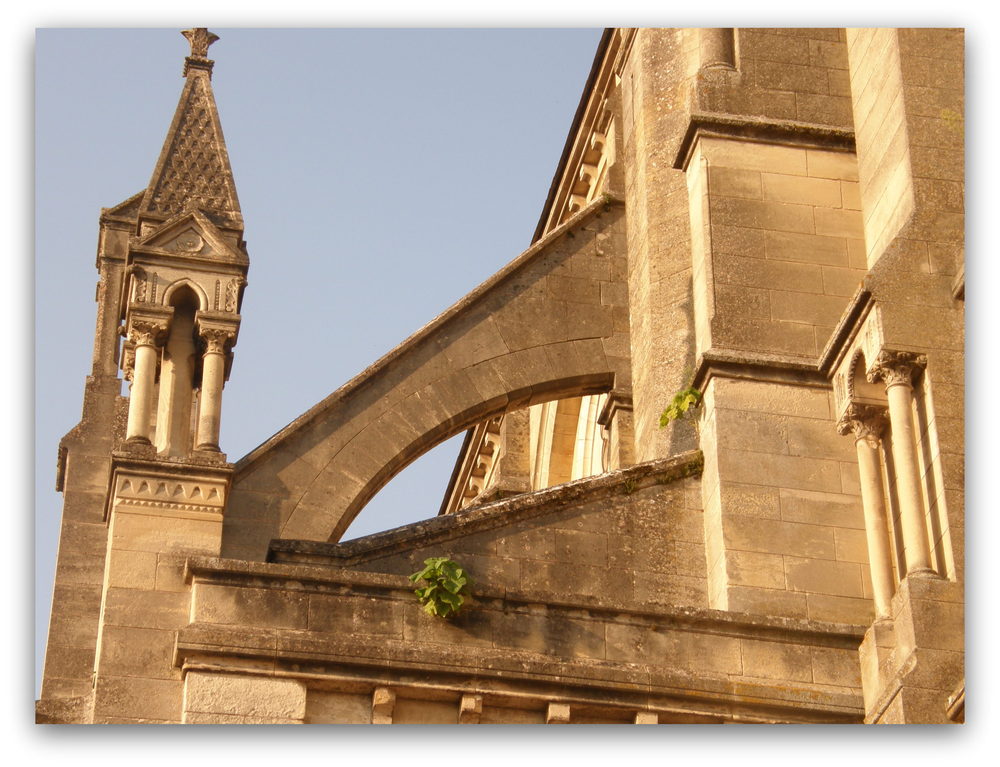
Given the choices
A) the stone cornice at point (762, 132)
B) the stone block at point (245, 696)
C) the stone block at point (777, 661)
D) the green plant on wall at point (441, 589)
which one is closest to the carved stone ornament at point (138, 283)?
the green plant on wall at point (441, 589)

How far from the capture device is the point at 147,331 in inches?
677

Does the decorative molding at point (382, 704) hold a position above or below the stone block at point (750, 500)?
below

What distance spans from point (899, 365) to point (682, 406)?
8.16 feet

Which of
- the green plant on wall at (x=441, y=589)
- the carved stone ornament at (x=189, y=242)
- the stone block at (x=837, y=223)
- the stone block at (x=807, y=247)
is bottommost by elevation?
the green plant on wall at (x=441, y=589)

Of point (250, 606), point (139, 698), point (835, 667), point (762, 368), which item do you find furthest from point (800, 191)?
point (139, 698)

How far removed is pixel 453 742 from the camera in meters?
14.3

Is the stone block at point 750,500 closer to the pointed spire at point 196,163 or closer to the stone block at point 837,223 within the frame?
the stone block at point 837,223

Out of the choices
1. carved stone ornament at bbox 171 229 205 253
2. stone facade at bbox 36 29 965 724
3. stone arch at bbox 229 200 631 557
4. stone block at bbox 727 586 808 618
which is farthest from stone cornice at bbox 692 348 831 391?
carved stone ornament at bbox 171 229 205 253

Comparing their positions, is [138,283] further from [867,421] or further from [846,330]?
[867,421]

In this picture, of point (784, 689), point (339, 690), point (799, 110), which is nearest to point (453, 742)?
point (339, 690)

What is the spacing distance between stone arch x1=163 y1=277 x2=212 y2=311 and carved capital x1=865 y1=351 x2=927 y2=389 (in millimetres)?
4698

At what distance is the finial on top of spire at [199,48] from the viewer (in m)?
17.3

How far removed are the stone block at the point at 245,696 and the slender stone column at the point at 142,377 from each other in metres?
2.21
